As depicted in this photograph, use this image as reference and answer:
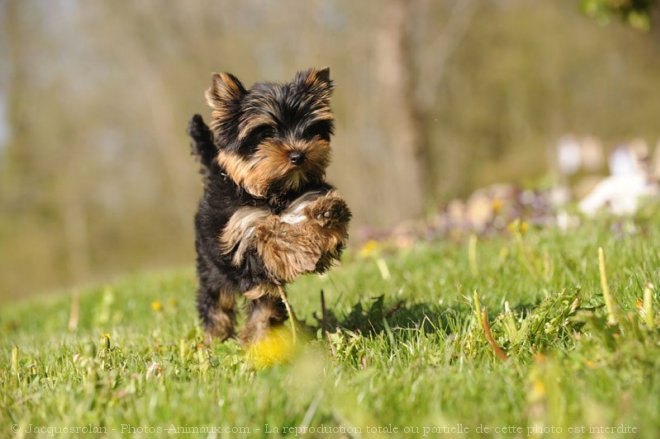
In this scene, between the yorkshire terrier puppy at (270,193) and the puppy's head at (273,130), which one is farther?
the puppy's head at (273,130)

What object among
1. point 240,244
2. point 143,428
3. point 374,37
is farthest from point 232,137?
point 374,37

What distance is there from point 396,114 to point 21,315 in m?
6.95

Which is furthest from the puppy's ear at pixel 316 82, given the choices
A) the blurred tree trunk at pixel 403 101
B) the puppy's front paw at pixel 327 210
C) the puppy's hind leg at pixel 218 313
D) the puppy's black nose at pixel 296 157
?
the blurred tree trunk at pixel 403 101

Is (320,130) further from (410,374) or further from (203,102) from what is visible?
(203,102)

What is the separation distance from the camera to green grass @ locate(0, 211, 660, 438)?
2445mm

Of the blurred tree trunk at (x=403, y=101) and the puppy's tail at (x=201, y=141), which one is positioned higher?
the blurred tree trunk at (x=403, y=101)

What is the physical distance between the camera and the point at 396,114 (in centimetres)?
1263

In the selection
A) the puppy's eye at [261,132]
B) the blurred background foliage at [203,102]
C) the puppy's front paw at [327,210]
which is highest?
the blurred background foliage at [203,102]

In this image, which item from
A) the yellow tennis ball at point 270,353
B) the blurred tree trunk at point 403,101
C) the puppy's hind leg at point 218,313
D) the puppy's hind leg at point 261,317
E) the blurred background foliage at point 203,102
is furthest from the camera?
the blurred background foliage at point 203,102

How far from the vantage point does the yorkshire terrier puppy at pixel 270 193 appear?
357 cm

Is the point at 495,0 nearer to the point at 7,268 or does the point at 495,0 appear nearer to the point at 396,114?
the point at 396,114

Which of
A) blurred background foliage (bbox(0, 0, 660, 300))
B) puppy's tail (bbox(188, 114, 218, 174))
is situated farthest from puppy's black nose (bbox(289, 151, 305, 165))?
blurred background foliage (bbox(0, 0, 660, 300))

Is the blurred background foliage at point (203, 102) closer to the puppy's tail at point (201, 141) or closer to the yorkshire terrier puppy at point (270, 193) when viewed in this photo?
the puppy's tail at point (201, 141)

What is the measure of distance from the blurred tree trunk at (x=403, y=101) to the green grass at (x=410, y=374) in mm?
7640
